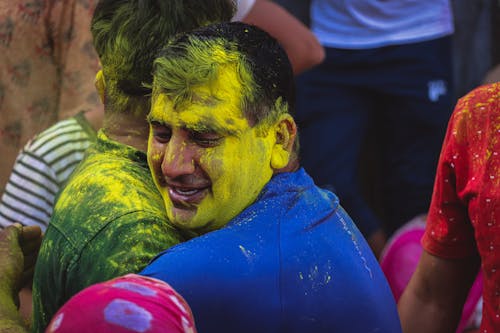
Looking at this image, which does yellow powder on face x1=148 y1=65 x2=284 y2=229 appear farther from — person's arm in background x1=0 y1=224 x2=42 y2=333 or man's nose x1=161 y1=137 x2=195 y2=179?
person's arm in background x1=0 y1=224 x2=42 y2=333

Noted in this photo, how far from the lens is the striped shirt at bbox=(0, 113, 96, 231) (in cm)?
312

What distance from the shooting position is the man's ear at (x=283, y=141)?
2336 millimetres

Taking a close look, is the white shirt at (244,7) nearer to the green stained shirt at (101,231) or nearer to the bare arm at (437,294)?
the bare arm at (437,294)

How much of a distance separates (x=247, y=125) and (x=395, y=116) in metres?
2.75

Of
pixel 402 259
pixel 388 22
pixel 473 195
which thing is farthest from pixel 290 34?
pixel 473 195

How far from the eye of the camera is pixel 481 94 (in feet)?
9.13

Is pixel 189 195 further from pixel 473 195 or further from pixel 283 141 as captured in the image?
pixel 473 195

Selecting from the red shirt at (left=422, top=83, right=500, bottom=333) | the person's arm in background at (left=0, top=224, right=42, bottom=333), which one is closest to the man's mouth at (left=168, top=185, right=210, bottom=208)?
the person's arm in background at (left=0, top=224, right=42, bottom=333)

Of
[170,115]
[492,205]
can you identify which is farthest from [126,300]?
[492,205]

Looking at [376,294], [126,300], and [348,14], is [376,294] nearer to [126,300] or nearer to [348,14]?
[126,300]

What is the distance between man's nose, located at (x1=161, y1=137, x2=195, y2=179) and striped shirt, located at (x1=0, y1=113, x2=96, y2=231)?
95 centimetres

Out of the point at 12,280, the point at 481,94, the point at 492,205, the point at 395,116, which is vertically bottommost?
the point at 395,116

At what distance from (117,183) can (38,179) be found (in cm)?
87

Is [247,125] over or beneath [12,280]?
over
